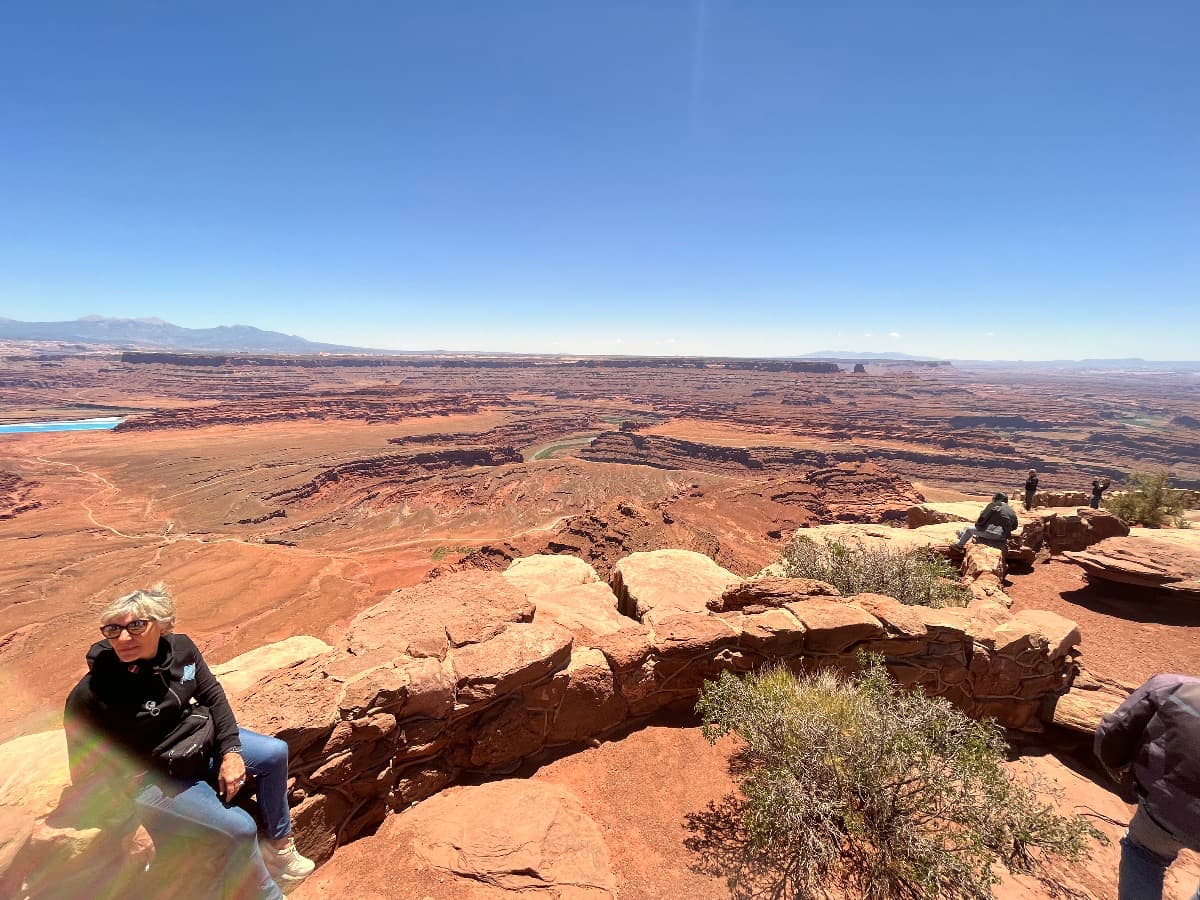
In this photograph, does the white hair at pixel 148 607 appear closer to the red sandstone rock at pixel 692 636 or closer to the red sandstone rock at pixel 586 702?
the red sandstone rock at pixel 586 702

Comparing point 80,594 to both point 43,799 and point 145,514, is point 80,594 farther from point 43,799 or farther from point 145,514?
point 43,799

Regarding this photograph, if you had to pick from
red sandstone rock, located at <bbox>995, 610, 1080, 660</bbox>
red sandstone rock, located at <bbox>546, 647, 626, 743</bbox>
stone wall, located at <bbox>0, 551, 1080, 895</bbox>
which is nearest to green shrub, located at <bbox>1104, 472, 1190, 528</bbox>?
red sandstone rock, located at <bbox>995, 610, 1080, 660</bbox>

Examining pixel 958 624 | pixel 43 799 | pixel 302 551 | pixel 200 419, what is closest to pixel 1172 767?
pixel 958 624

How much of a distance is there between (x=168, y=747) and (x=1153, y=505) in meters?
20.7

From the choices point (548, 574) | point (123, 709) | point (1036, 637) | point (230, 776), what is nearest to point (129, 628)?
point (123, 709)

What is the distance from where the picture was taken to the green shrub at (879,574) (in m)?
6.93

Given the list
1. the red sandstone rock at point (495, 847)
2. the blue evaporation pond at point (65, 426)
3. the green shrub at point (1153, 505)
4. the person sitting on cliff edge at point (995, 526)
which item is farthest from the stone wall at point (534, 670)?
the blue evaporation pond at point (65, 426)

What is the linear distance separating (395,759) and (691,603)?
13.7 ft

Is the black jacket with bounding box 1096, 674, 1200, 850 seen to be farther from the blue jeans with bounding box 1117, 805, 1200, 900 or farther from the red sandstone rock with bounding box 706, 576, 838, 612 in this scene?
the red sandstone rock with bounding box 706, 576, 838, 612

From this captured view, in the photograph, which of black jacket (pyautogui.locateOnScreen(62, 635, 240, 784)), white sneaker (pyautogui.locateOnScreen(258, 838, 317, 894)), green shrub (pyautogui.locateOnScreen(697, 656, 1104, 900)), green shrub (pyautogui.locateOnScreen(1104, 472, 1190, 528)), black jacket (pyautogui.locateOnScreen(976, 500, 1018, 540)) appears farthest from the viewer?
green shrub (pyautogui.locateOnScreen(1104, 472, 1190, 528))

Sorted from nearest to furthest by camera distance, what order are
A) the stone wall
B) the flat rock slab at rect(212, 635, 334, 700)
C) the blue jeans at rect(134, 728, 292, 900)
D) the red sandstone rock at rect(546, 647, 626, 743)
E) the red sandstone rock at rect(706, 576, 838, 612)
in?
the blue jeans at rect(134, 728, 292, 900) → the stone wall → the flat rock slab at rect(212, 635, 334, 700) → the red sandstone rock at rect(546, 647, 626, 743) → the red sandstone rock at rect(706, 576, 838, 612)

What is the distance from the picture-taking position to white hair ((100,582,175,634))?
2412 millimetres

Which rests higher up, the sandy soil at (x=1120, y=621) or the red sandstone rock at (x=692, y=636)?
the red sandstone rock at (x=692, y=636)

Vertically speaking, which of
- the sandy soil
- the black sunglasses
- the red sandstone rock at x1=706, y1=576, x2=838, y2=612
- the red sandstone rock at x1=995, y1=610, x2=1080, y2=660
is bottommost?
the sandy soil
